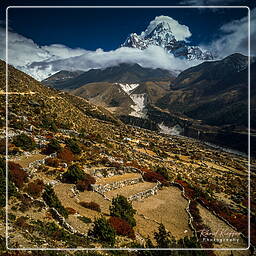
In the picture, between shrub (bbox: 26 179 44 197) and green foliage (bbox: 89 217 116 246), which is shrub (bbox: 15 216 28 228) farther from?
shrub (bbox: 26 179 44 197)

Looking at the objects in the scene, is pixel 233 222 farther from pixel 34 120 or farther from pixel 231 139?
pixel 231 139

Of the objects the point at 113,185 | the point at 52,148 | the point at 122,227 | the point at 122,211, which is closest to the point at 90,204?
the point at 122,211

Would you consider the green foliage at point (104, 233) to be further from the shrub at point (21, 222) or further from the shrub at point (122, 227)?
the shrub at point (21, 222)

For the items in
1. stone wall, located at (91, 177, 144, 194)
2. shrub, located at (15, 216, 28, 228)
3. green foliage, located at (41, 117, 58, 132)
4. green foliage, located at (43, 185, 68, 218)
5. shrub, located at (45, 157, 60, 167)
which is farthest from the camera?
green foliage, located at (41, 117, 58, 132)

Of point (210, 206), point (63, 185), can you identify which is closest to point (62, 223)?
point (63, 185)

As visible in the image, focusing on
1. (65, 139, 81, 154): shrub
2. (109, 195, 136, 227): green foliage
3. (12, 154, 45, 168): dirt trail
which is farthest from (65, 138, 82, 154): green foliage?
(109, 195, 136, 227): green foliage

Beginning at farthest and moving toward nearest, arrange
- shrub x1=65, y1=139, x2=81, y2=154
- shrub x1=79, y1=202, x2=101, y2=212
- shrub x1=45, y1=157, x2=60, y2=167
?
shrub x1=65, y1=139, x2=81, y2=154, shrub x1=45, y1=157, x2=60, y2=167, shrub x1=79, y1=202, x2=101, y2=212

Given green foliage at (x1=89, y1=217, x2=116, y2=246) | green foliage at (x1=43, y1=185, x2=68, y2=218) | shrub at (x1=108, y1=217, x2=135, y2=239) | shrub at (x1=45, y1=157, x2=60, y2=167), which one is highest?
shrub at (x1=45, y1=157, x2=60, y2=167)
